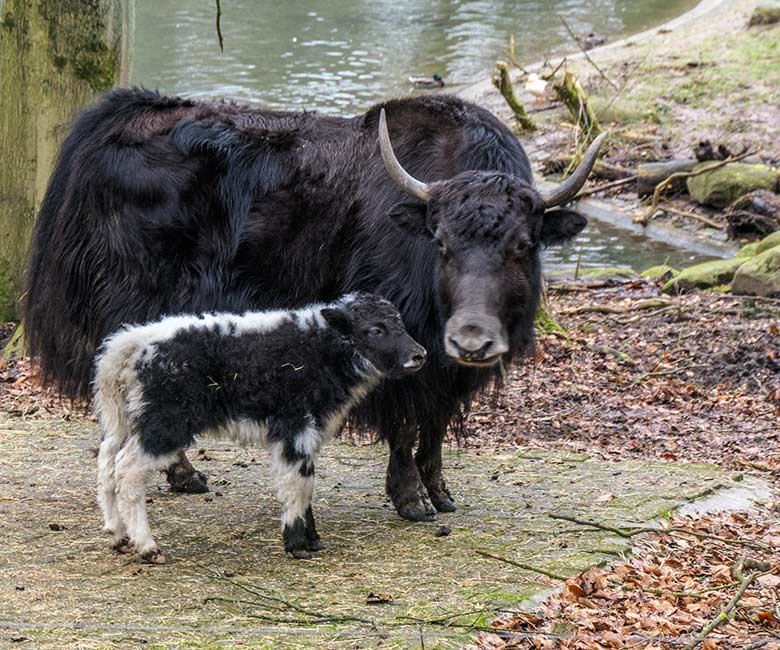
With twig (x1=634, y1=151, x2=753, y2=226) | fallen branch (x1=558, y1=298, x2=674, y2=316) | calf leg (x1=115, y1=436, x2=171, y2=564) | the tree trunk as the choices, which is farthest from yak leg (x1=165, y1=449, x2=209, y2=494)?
twig (x1=634, y1=151, x2=753, y2=226)

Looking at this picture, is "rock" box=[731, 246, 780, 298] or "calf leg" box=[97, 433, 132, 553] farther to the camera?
"rock" box=[731, 246, 780, 298]

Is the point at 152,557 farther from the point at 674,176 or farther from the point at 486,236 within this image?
the point at 674,176

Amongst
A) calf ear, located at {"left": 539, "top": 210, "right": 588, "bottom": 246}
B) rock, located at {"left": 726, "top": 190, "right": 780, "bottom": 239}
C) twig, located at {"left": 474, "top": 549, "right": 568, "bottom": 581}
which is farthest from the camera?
rock, located at {"left": 726, "top": 190, "right": 780, "bottom": 239}

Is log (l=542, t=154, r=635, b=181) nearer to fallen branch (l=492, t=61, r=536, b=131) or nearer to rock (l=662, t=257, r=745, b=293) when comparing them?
fallen branch (l=492, t=61, r=536, b=131)

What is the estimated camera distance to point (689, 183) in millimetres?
15258

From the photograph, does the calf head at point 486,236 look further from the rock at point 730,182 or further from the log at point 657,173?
the log at point 657,173

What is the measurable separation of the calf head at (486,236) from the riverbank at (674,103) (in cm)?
903

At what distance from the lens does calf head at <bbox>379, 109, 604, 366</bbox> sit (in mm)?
5469

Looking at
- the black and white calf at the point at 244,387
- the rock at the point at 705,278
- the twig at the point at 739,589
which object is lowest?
the rock at the point at 705,278

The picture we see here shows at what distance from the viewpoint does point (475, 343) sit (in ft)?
17.3

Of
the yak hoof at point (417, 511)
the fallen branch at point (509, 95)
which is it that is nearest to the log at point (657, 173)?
the fallen branch at point (509, 95)

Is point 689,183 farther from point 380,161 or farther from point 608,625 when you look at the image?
point 608,625

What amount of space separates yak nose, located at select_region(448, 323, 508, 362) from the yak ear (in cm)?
65

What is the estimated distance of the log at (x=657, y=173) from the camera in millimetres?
15594
